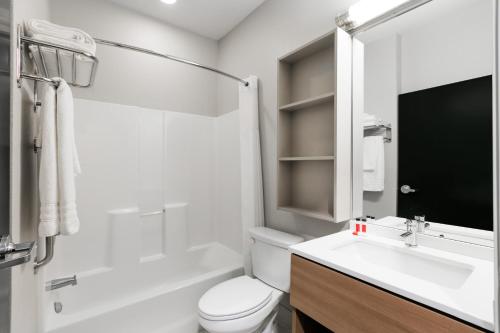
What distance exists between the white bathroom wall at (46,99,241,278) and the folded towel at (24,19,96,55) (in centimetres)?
90

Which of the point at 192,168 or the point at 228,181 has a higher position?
the point at 192,168

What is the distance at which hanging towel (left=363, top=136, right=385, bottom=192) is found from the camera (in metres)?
1.33

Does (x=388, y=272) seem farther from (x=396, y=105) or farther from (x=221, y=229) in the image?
(x=221, y=229)

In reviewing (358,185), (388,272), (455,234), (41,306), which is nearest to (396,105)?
(358,185)

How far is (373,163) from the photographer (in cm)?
137

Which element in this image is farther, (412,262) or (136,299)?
(136,299)

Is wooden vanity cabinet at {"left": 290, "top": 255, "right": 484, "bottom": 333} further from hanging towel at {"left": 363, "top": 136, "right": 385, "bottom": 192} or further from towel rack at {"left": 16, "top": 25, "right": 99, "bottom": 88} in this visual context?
towel rack at {"left": 16, "top": 25, "right": 99, "bottom": 88}

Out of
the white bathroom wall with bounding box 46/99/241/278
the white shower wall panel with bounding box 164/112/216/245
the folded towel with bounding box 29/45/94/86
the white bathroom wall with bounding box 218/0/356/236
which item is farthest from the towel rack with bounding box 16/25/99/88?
the white bathroom wall with bounding box 218/0/356/236

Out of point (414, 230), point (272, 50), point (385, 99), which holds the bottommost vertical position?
point (414, 230)

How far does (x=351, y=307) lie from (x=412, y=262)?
408 mm

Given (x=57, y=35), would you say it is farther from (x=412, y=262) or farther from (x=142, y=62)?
(x=412, y=262)

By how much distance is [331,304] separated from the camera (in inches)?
38.0

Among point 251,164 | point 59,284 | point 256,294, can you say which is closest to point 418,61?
point 251,164

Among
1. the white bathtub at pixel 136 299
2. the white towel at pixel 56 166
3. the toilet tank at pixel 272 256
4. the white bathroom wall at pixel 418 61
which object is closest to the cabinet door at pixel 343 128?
the white bathroom wall at pixel 418 61
